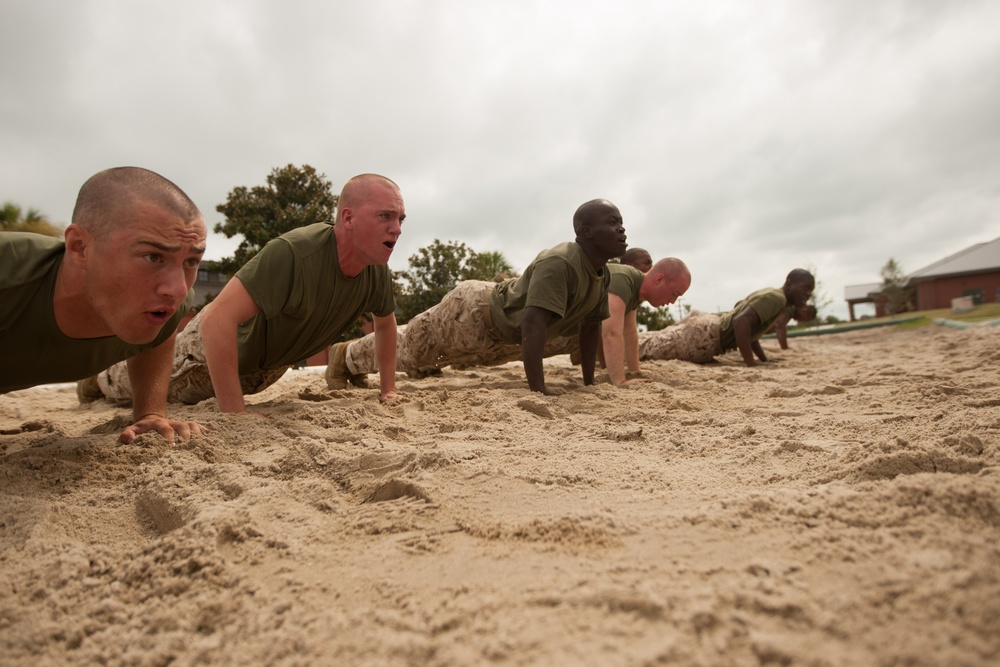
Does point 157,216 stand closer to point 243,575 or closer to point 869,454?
point 243,575

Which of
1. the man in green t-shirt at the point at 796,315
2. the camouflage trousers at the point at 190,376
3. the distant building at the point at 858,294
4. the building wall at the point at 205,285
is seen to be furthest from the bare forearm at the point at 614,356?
the distant building at the point at 858,294

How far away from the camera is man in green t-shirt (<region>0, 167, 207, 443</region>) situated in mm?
2066

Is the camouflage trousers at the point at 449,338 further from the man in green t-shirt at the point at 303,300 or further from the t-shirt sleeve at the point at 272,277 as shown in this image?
the t-shirt sleeve at the point at 272,277

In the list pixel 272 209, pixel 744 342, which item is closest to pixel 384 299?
pixel 744 342

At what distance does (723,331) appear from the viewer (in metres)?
7.61

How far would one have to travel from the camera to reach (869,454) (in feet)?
5.78

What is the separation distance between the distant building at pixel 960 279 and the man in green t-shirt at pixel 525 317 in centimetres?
2820

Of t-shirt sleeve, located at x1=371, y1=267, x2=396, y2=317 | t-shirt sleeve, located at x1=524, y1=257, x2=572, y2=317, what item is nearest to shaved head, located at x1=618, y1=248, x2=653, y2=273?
t-shirt sleeve, located at x1=524, y1=257, x2=572, y2=317

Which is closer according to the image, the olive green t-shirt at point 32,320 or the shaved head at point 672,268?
the olive green t-shirt at point 32,320

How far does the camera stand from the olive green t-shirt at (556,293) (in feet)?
13.9

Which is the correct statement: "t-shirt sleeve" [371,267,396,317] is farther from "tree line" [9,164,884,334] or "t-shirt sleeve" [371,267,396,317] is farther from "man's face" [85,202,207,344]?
"tree line" [9,164,884,334]

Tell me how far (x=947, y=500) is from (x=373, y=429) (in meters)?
2.00

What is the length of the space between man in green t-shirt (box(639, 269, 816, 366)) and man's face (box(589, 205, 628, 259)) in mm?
3328

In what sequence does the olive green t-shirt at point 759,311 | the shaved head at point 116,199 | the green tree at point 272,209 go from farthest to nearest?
the green tree at point 272,209
the olive green t-shirt at point 759,311
the shaved head at point 116,199
